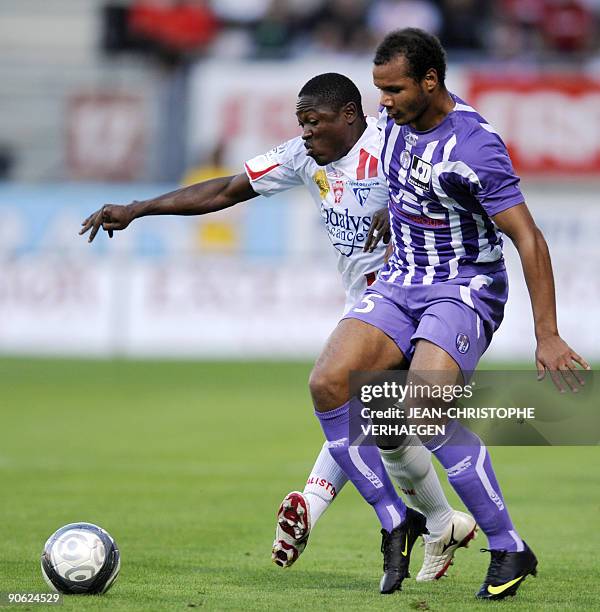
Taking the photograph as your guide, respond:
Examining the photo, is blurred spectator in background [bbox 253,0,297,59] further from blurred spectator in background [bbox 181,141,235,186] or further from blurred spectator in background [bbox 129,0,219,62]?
blurred spectator in background [bbox 181,141,235,186]

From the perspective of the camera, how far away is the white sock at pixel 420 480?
6.30 meters

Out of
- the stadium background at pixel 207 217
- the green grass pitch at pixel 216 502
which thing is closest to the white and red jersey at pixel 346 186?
the green grass pitch at pixel 216 502

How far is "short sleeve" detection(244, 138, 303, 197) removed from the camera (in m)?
6.75

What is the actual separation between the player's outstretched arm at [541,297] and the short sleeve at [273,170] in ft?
4.88

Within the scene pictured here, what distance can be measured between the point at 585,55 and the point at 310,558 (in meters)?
16.5

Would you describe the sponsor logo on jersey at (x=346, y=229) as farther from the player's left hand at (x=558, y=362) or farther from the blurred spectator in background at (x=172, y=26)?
the blurred spectator in background at (x=172, y=26)

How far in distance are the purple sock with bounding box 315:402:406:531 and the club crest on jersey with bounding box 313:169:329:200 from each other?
115 cm

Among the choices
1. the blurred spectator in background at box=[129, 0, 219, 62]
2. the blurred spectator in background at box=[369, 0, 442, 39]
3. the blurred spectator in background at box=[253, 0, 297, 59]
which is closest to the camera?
the blurred spectator in background at box=[253, 0, 297, 59]

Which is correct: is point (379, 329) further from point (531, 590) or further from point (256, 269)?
point (256, 269)

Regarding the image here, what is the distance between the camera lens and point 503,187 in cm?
558

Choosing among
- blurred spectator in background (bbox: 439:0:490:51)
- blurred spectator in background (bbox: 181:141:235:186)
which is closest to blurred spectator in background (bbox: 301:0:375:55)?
blurred spectator in background (bbox: 439:0:490:51)

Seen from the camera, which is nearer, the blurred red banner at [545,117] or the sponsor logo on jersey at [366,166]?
the sponsor logo on jersey at [366,166]

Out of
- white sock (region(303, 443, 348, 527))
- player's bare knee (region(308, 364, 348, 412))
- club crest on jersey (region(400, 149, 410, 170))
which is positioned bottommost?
white sock (region(303, 443, 348, 527))

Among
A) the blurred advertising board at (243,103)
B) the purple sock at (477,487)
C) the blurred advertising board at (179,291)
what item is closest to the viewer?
the purple sock at (477,487)
